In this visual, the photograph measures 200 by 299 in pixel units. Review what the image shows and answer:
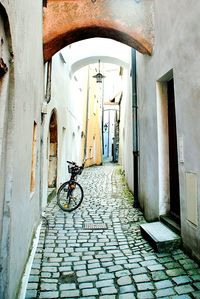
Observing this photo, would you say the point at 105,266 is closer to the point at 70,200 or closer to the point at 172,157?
the point at 172,157

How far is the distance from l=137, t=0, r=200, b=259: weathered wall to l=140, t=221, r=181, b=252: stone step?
0.19 meters

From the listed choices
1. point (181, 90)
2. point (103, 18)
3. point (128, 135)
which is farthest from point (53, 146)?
point (181, 90)

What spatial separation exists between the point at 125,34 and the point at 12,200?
437cm

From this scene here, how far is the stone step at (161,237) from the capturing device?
3684 mm

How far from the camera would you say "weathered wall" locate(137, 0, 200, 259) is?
3254mm

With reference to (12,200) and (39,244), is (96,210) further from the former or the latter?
(12,200)

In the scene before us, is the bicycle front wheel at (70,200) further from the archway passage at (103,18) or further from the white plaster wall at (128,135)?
the archway passage at (103,18)

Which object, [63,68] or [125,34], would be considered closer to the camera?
[125,34]

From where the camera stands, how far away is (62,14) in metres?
5.23

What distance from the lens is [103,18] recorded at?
5277 mm

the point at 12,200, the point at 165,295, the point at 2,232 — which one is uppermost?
the point at 12,200

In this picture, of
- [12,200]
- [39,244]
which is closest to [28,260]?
[39,244]

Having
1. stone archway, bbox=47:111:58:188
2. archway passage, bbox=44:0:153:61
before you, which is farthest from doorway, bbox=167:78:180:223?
stone archway, bbox=47:111:58:188

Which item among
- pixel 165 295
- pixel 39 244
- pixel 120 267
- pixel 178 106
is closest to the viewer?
pixel 165 295
